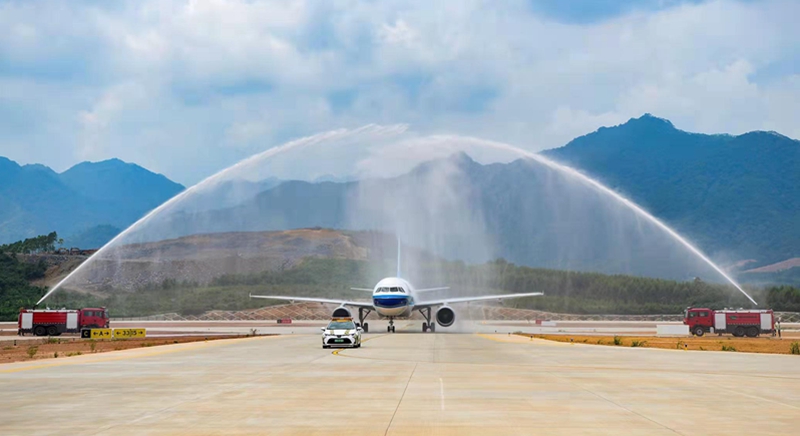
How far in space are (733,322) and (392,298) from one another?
101 ft

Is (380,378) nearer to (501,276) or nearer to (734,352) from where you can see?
(734,352)

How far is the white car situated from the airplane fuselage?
19005mm

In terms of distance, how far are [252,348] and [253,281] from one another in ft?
398

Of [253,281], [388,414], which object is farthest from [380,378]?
[253,281]

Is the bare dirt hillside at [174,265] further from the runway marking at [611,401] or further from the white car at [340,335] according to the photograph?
the runway marking at [611,401]

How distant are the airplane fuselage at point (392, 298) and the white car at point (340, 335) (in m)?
19.0

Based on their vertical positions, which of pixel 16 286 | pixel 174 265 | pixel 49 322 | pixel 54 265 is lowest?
pixel 49 322

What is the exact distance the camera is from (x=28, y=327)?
6950cm

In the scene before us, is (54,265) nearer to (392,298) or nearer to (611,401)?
(392,298)

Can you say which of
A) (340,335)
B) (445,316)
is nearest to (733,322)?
(445,316)

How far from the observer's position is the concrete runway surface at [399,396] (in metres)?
16.9

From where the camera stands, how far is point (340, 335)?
47.0 metres

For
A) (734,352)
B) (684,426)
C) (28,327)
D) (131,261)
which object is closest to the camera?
(684,426)

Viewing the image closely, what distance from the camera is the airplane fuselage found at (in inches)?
2662
